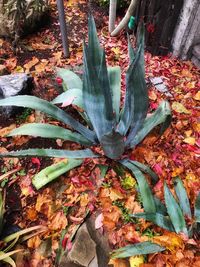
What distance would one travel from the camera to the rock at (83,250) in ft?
5.31

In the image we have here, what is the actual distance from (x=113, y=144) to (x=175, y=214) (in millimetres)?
509

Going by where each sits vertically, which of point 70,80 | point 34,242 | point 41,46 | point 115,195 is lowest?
point 34,242

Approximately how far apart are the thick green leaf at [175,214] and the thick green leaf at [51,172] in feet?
1.91

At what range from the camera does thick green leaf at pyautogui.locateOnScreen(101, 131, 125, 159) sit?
5.25 ft

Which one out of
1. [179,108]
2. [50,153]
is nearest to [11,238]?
[50,153]

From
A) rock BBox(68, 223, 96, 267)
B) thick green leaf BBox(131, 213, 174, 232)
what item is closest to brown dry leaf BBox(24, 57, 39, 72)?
rock BBox(68, 223, 96, 267)

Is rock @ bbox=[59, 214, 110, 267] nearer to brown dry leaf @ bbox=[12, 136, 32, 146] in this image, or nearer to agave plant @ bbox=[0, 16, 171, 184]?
agave plant @ bbox=[0, 16, 171, 184]

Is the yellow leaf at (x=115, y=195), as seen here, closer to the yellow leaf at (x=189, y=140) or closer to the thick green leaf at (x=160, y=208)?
the thick green leaf at (x=160, y=208)

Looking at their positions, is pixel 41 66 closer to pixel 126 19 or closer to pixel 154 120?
pixel 126 19

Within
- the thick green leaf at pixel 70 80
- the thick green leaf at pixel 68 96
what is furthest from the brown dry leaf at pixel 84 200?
the thick green leaf at pixel 70 80

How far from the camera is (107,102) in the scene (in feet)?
5.54

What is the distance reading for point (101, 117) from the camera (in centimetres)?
177

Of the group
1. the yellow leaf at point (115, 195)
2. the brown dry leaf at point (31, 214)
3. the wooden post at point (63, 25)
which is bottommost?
the brown dry leaf at point (31, 214)

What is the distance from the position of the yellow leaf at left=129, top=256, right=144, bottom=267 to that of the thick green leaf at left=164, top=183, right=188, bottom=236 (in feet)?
0.80
